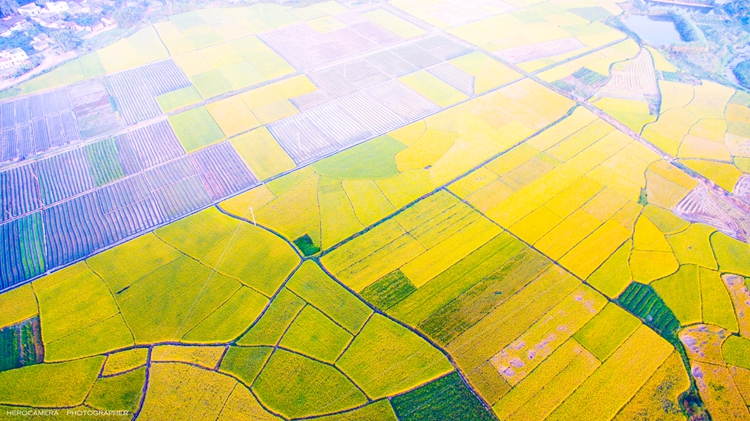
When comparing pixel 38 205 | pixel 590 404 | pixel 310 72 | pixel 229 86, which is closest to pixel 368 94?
pixel 310 72

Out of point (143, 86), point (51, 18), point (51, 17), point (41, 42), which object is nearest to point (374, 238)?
point (143, 86)

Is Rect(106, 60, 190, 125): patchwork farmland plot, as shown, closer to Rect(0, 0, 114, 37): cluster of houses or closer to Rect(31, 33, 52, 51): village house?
Rect(31, 33, 52, 51): village house

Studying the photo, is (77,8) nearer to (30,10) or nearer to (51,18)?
(51,18)

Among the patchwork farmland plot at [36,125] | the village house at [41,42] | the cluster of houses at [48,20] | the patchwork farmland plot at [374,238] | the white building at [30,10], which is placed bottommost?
the patchwork farmland plot at [374,238]

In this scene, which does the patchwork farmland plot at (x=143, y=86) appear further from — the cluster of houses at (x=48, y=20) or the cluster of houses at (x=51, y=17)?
the cluster of houses at (x=51, y=17)

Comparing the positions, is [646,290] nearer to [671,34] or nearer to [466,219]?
[466,219]

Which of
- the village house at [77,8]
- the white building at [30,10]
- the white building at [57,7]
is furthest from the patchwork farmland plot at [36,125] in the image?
the white building at [30,10]
